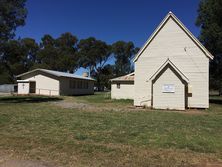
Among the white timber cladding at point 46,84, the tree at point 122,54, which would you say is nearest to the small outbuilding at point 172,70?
the white timber cladding at point 46,84

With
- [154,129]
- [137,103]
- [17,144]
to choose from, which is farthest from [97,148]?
[137,103]

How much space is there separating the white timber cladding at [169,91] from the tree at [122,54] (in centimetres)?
6155

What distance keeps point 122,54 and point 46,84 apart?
4579 cm

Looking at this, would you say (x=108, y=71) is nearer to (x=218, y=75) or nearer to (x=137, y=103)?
(x=218, y=75)

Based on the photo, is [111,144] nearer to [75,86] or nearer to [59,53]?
[75,86]

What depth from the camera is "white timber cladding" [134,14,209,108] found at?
747 inches

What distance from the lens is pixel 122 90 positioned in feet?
98.3

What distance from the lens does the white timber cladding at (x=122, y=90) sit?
96.5 feet

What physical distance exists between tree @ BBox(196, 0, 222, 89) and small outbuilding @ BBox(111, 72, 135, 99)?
366 inches

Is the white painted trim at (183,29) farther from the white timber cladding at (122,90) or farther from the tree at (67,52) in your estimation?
the tree at (67,52)

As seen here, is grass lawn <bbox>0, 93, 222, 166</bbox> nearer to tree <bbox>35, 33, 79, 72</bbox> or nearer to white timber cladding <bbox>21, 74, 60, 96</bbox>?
white timber cladding <bbox>21, 74, 60, 96</bbox>

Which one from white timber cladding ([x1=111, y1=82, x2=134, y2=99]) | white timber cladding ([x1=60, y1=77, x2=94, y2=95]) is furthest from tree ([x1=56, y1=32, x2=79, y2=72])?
white timber cladding ([x1=111, y1=82, x2=134, y2=99])

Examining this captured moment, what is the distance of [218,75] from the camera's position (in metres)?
29.1

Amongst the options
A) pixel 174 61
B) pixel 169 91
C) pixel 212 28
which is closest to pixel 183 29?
pixel 174 61
